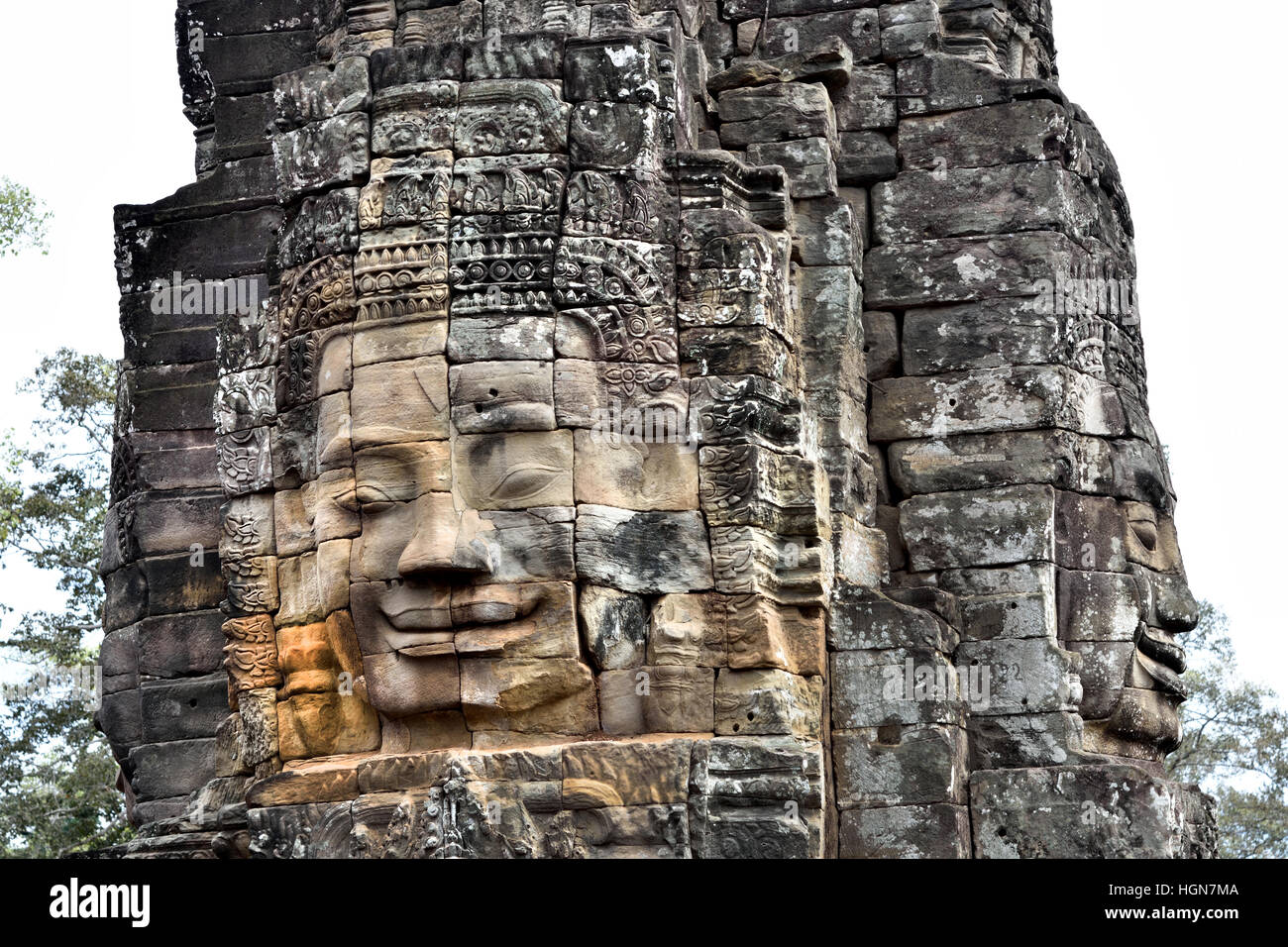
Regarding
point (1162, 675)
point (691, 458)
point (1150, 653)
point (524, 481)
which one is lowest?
point (1162, 675)

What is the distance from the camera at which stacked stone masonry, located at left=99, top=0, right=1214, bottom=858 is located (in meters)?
12.9

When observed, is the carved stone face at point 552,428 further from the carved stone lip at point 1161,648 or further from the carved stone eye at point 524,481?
the carved stone lip at point 1161,648

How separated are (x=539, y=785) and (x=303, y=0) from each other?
6.91 m

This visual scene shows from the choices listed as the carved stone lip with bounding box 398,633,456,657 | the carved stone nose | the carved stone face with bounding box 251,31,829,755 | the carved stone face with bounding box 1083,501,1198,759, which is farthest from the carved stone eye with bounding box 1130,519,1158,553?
the carved stone lip with bounding box 398,633,456,657

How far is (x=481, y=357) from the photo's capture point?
42.8 ft

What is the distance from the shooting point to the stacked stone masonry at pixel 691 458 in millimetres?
12914

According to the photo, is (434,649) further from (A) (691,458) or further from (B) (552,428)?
(A) (691,458)

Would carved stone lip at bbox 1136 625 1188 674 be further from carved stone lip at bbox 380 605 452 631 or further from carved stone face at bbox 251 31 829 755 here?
carved stone lip at bbox 380 605 452 631

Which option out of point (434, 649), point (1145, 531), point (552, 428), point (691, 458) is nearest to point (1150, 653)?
point (1145, 531)

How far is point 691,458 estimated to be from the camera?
521 inches

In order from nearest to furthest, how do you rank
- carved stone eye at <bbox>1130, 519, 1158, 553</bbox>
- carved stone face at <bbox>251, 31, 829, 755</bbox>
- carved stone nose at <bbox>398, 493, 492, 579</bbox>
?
carved stone nose at <bbox>398, 493, 492, 579</bbox> < carved stone face at <bbox>251, 31, 829, 755</bbox> < carved stone eye at <bbox>1130, 519, 1158, 553</bbox>

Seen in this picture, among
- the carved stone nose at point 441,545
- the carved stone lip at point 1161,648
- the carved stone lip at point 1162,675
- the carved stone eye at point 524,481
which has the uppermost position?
the carved stone eye at point 524,481

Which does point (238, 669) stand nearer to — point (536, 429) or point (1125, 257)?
point (536, 429)

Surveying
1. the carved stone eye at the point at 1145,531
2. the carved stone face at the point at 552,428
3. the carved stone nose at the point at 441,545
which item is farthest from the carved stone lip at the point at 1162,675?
the carved stone nose at the point at 441,545
